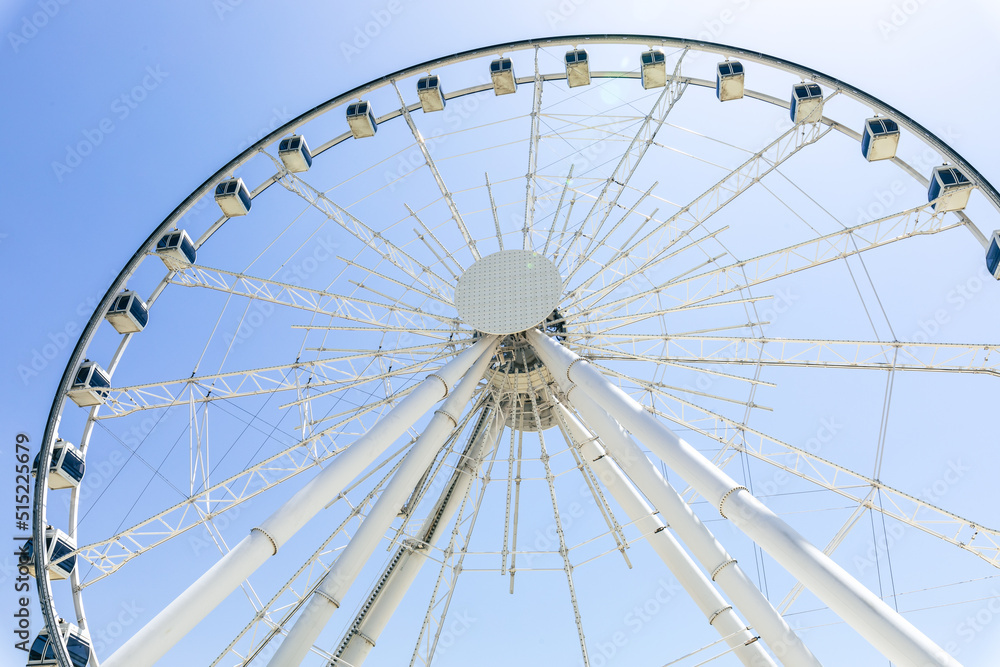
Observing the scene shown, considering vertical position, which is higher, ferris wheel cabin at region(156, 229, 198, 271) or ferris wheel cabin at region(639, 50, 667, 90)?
ferris wheel cabin at region(639, 50, 667, 90)

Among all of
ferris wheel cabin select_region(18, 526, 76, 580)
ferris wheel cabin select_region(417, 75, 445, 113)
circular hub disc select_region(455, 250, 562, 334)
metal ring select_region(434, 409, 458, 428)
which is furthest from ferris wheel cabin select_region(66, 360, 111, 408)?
ferris wheel cabin select_region(417, 75, 445, 113)

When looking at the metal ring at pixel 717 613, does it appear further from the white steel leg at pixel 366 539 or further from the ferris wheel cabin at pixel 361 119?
the ferris wheel cabin at pixel 361 119

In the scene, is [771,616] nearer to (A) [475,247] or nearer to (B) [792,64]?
(A) [475,247]

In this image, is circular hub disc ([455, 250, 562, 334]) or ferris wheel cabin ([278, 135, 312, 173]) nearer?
circular hub disc ([455, 250, 562, 334])

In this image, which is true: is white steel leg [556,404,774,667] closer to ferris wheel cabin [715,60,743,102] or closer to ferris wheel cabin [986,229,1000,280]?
ferris wheel cabin [986,229,1000,280]

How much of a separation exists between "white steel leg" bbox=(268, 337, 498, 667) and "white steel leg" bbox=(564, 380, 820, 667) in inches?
109

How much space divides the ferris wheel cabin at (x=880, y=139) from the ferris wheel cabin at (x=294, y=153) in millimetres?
12451

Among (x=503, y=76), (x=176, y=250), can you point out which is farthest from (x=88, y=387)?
(x=503, y=76)

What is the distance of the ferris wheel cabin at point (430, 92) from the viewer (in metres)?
19.7

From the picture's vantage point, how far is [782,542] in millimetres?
10297

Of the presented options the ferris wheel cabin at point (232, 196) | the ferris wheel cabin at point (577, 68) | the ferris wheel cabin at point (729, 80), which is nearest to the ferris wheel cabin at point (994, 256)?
the ferris wheel cabin at point (729, 80)

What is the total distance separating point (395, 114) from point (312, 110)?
226cm

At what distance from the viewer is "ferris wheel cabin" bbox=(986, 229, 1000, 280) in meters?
14.9

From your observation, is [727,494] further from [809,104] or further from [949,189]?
[809,104]
